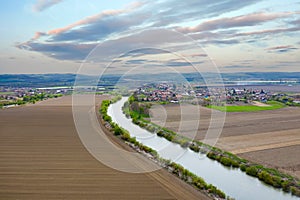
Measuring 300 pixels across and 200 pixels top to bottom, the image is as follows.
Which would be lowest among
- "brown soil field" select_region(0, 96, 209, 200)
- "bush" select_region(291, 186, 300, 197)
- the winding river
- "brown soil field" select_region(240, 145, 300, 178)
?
the winding river

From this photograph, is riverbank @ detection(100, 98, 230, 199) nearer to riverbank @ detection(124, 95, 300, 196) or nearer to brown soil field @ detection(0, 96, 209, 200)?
brown soil field @ detection(0, 96, 209, 200)

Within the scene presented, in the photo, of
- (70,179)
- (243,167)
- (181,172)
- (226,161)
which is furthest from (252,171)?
(70,179)

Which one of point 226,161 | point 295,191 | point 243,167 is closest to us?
point 295,191

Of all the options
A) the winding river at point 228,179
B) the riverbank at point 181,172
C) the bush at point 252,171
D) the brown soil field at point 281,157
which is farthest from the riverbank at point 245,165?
the riverbank at point 181,172

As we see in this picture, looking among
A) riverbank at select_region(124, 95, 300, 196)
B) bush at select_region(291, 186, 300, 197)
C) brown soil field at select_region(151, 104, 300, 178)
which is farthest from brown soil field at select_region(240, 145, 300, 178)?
bush at select_region(291, 186, 300, 197)

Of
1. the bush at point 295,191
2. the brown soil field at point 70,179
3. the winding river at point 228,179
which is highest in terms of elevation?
the brown soil field at point 70,179

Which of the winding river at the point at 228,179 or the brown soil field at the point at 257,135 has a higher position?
the brown soil field at the point at 257,135

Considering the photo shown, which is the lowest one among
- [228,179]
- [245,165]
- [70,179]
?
[228,179]

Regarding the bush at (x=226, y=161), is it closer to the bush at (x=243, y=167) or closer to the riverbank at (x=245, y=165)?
the riverbank at (x=245, y=165)

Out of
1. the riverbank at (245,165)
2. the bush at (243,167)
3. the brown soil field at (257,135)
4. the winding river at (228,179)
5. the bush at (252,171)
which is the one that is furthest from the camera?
the brown soil field at (257,135)

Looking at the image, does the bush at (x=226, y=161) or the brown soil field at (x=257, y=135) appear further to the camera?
the brown soil field at (x=257, y=135)

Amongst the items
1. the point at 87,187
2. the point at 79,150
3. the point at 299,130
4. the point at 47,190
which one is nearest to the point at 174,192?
the point at 87,187

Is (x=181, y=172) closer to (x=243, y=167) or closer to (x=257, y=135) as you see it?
(x=243, y=167)
